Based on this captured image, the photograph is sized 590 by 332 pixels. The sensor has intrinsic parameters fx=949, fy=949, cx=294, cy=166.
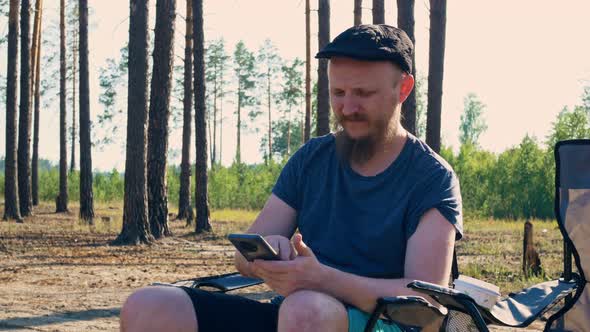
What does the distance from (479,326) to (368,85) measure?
2.65 feet

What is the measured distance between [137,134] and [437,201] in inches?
468

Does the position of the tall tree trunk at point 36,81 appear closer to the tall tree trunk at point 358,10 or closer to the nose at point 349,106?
the tall tree trunk at point 358,10

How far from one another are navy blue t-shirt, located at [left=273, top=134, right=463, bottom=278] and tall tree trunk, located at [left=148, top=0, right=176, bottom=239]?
12.1 meters

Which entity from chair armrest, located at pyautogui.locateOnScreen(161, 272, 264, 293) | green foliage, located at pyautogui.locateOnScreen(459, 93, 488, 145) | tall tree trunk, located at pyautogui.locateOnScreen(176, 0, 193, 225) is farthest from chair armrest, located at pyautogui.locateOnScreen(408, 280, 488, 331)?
green foliage, located at pyautogui.locateOnScreen(459, 93, 488, 145)

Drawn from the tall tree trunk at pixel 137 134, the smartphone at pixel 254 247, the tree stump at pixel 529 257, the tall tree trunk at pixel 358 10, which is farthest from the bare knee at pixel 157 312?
the tall tree trunk at pixel 358 10

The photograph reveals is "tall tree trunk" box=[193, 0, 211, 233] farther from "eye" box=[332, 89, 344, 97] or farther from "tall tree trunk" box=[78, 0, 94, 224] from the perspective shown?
"eye" box=[332, 89, 344, 97]

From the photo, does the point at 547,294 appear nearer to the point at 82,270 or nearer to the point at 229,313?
the point at 229,313

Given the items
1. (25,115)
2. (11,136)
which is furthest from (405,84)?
(25,115)

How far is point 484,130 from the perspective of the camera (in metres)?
76.5

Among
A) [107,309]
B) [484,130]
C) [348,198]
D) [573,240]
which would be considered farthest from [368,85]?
[484,130]

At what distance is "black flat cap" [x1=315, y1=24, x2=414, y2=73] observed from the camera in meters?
2.91

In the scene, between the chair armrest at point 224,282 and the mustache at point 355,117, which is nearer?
the mustache at point 355,117

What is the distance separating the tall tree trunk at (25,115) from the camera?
2144 centimetres

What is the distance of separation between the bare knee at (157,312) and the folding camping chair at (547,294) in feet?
0.88
